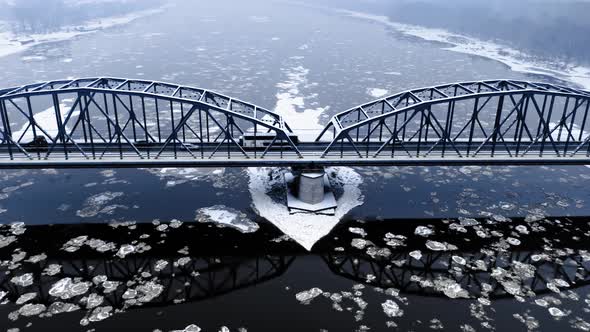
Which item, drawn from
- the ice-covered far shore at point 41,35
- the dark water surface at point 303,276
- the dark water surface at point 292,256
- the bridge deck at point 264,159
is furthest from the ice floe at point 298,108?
the ice-covered far shore at point 41,35

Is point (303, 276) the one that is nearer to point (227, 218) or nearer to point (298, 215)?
point (298, 215)

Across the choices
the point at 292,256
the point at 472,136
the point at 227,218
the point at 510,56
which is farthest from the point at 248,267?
the point at 510,56

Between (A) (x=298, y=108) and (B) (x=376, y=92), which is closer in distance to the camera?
(A) (x=298, y=108)

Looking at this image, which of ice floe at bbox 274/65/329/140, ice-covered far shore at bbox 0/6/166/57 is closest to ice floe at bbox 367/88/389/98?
ice floe at bbox 274/65/329/140

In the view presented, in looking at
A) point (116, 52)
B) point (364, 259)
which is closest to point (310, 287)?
point (364, 259)

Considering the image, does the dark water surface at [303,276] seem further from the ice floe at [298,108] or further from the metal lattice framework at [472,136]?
Answer: the ice floe at [298,108]

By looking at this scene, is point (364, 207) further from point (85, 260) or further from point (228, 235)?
point (85, 260)

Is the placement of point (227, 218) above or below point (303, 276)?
above
